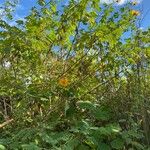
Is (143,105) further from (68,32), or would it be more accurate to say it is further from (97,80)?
(68,32)

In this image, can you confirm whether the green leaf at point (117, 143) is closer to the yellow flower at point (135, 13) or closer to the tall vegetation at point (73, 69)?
the tall vegetation at point (73, 69)

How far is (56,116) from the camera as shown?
13.6 feet

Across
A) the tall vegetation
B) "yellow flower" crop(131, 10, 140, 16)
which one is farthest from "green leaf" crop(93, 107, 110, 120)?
"yellow flower" crop(131, 10, 140, 16)

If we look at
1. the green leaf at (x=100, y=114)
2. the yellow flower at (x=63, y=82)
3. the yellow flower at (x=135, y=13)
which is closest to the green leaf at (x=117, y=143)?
the green leaf at (x=100, y=114)

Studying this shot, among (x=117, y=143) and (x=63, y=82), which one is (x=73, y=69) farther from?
(x=117, y=143)

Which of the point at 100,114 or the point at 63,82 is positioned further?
the point at 63,82

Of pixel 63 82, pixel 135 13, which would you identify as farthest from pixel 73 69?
pixel 135 13

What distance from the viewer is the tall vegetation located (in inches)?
163

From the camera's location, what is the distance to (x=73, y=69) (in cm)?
454

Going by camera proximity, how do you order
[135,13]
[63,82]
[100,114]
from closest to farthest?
[100,114] < [63,82] < [135,13]

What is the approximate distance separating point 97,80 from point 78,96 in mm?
403

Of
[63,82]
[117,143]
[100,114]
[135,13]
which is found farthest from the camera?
[135,13]

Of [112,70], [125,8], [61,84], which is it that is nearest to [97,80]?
[112,70]

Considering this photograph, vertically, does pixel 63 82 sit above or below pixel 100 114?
above
